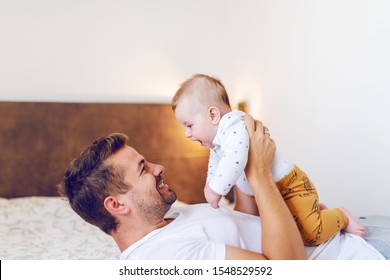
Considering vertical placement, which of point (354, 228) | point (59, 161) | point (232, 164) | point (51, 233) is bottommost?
point (51, 233)

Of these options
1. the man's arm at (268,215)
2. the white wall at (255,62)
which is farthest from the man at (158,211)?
the white wall at (255,62)

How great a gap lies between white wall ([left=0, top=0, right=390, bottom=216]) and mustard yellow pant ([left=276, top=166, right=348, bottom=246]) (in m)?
0.70

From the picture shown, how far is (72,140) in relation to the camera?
2.05 meters

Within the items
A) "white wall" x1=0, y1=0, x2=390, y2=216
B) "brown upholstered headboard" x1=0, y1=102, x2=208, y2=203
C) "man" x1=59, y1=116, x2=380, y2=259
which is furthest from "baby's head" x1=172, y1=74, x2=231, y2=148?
"brown upholstered headboard" x1=0, y1=102, x2=208, y2=203

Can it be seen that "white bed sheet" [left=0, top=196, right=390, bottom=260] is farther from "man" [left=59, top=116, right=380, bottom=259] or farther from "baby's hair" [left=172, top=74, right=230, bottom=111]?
"baby's hair" [left=172, top=74, right=230, bottom=111]

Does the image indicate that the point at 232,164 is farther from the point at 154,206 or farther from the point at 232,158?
the point at 154,206

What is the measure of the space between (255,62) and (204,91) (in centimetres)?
119

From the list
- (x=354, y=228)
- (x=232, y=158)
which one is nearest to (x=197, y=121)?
(x=232, y=158)

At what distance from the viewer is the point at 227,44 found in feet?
7.95

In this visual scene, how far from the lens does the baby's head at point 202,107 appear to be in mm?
1053

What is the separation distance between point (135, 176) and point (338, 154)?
1105mm

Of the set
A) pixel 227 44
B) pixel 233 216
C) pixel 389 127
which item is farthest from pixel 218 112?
pixel 227 44

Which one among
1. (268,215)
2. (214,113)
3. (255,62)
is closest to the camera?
(268,215)

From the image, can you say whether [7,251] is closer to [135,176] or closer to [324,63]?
[135,176]
